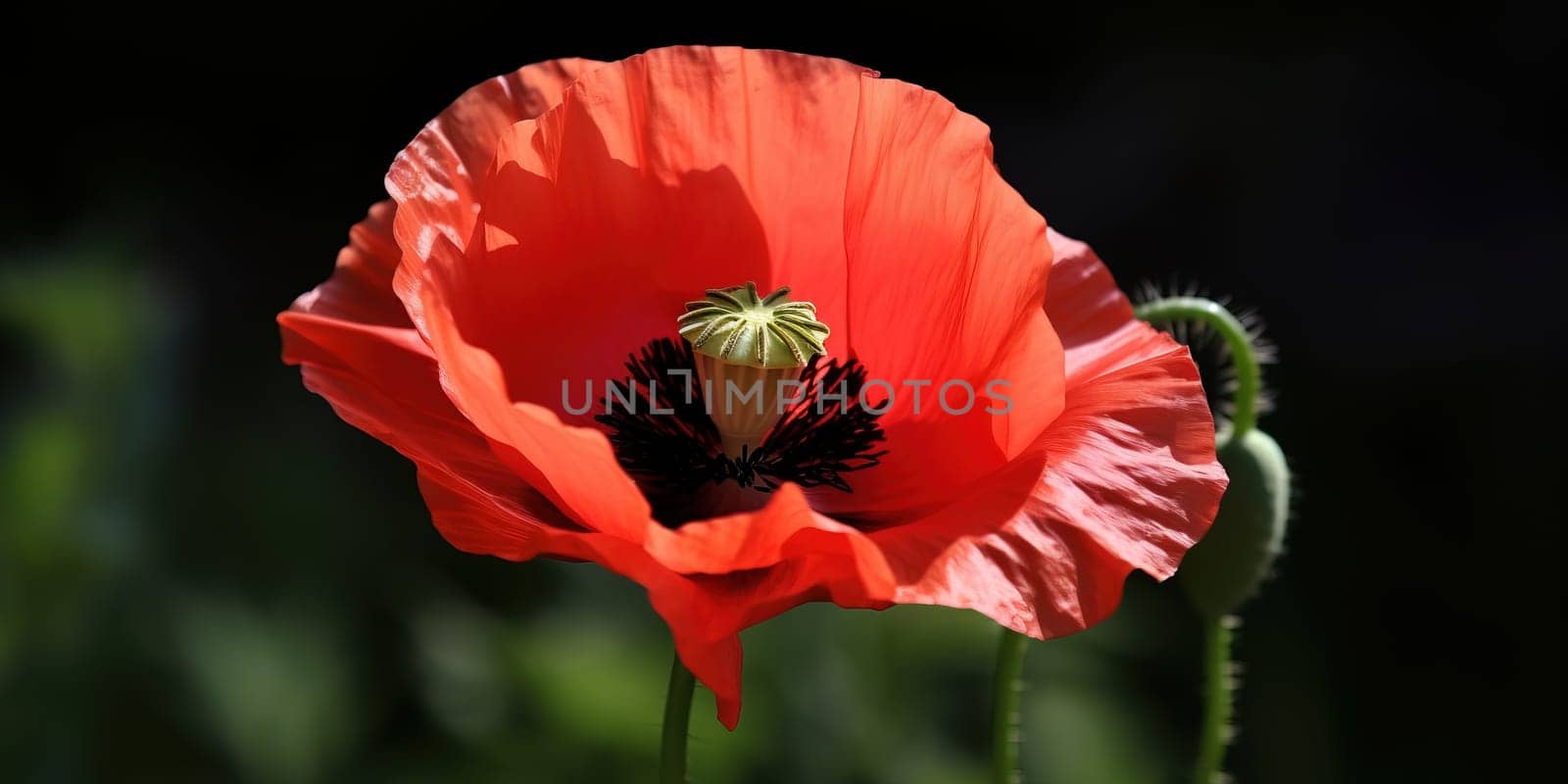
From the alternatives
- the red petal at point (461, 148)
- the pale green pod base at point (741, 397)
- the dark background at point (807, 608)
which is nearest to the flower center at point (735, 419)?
the pale green pod base at point (741, 397)

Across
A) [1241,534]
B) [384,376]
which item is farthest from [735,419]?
[1241,534]

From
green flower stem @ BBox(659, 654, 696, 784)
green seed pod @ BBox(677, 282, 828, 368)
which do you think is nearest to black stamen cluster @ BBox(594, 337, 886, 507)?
green seed pod @ BBox(677, 282, 828, 368)

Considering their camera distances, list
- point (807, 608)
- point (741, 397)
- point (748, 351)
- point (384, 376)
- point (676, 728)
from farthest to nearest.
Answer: point (807, 608) < point (741, 397) < point (748, 351) < point (384, 376) < point (676, 728)

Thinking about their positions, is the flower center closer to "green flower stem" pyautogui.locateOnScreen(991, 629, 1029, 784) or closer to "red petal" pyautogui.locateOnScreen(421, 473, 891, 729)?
"green flower stem" pyautogui.locateOnScreen(991, 629, 1029, 784)

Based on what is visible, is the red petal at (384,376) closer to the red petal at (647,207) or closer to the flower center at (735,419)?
the red petal at (647,207)

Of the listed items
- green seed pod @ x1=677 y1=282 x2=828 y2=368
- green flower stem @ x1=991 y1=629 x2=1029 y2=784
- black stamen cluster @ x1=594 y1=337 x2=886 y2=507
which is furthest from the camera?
black stamen cluster @ x1=594 y1=337 x2=886 y2=507

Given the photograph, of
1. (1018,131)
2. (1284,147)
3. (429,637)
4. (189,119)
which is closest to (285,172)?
(189,119)

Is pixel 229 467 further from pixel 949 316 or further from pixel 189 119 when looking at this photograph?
pixel 949 316

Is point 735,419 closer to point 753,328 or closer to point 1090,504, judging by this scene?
point 753,328
